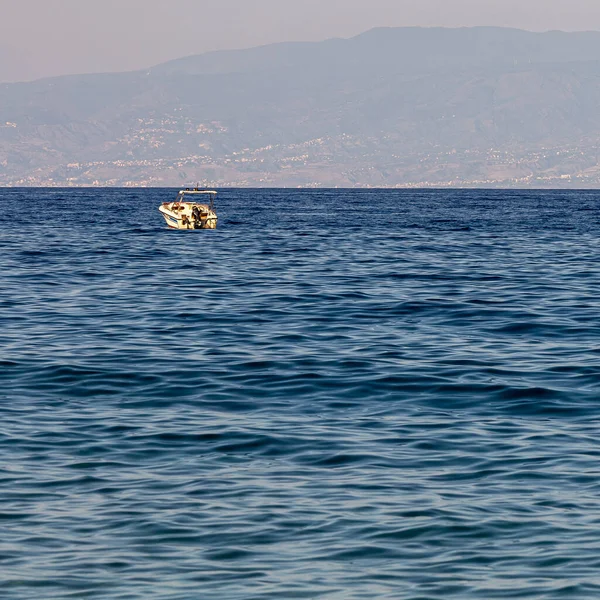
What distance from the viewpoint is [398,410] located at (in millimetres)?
19344

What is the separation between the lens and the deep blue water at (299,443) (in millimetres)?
12094

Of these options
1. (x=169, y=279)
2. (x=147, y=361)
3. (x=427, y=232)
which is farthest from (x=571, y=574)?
(x=427, y=232)

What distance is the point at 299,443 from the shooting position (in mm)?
17031

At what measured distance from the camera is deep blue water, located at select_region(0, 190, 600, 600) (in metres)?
12.1

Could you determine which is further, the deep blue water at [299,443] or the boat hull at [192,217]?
the boat hull at [192,217]

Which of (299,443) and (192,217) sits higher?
(192,217)

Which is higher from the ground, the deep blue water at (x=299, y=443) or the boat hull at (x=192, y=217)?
the boat hull at (x=192, y=217)

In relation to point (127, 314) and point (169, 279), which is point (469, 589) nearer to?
→ point (127, 314)

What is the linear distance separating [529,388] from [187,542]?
964 centimetres

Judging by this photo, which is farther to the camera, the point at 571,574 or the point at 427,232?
the point at 427,232

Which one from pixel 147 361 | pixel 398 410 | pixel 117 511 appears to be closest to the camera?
pixel 117 511

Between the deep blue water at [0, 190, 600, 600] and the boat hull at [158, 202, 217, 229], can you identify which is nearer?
the deep blue water at [0, 190, 600, 600]

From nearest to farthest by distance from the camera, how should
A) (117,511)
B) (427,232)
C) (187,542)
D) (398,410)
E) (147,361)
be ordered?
(187,542) → (117,511) → (398,410) → (147,361) → (427,232)

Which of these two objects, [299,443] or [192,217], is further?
[192,217]
